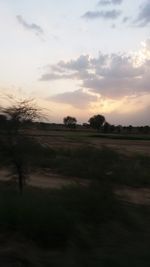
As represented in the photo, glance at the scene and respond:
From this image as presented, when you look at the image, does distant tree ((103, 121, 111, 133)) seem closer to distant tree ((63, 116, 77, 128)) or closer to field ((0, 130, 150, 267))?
distant tree ((63, 116, 77, 128))

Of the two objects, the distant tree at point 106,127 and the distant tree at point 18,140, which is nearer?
the distant tree at point 18,140

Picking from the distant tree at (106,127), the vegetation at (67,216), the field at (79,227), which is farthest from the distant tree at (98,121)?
the field at (79,227)

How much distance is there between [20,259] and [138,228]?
5.43 meters

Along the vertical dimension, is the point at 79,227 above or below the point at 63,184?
above

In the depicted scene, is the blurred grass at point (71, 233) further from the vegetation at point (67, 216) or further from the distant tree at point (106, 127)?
the distant tree at point (106, 127)

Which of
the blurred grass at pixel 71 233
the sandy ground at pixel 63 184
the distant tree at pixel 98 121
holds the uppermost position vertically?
the distant tree at pixel 98 121

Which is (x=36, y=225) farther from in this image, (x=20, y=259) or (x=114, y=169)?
(x=114, y=169)

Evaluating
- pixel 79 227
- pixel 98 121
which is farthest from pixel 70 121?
pixel 79 227

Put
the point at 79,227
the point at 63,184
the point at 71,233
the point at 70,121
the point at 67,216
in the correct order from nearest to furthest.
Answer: the point at 71,233, the point at 67,216, the point at 79,227, the point at 63,184, the point at 70,121

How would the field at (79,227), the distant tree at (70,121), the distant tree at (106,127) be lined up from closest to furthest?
the field at (79,227), the distant tree at (106,127), the distant tree at (70,121)

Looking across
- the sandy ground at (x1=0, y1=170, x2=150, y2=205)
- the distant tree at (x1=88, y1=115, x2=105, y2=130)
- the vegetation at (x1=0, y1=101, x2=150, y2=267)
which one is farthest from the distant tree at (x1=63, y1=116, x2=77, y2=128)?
the vegetation at (x1=0, y1=101, x2=150, y2=267)

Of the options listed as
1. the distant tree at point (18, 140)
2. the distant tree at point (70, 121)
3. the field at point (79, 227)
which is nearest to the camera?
the field at point (79, 227)

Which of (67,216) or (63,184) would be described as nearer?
(67,216)

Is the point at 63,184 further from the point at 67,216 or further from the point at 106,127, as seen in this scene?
the point at 106,127
